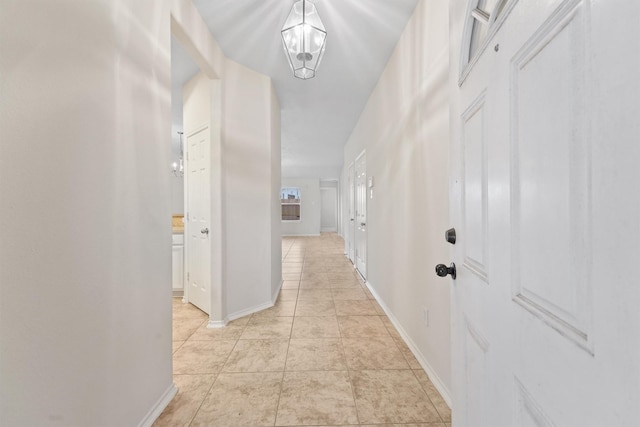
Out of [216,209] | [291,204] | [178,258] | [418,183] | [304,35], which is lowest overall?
[178,258]

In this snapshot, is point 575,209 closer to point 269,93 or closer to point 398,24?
point 398,24

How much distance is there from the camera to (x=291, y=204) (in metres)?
11.2

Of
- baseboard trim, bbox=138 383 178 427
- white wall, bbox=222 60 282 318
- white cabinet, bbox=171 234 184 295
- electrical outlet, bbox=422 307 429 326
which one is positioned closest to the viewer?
baseboard trim, bbox=138 383 178 427

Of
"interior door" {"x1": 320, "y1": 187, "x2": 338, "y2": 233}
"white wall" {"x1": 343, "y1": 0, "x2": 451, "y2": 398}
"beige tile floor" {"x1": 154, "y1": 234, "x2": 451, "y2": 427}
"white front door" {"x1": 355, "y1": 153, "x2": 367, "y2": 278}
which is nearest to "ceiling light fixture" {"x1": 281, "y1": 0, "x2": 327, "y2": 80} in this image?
"white wall" {"x1": 343, "y1": 0, "x2": 451, "y2": 398}

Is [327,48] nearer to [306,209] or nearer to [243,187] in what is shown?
[243,187]

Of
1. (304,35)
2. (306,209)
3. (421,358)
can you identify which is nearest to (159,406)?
(421,358)

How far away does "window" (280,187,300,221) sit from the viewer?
36.4 feet

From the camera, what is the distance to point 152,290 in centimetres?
148

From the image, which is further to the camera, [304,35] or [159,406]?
[304,35]

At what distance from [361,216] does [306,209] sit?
6429mm

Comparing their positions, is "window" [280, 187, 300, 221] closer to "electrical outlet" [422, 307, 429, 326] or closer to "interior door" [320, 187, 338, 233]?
"interior door" [320, 187, 338, 233]

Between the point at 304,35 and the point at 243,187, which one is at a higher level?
the point at 304,35

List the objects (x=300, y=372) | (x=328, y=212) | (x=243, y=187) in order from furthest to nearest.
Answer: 1. (x=328, y=212)
2. (x=243, y=187)
3. (x=300, y=372)

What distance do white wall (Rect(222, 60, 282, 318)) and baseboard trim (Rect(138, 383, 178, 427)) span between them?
108 centimetres
